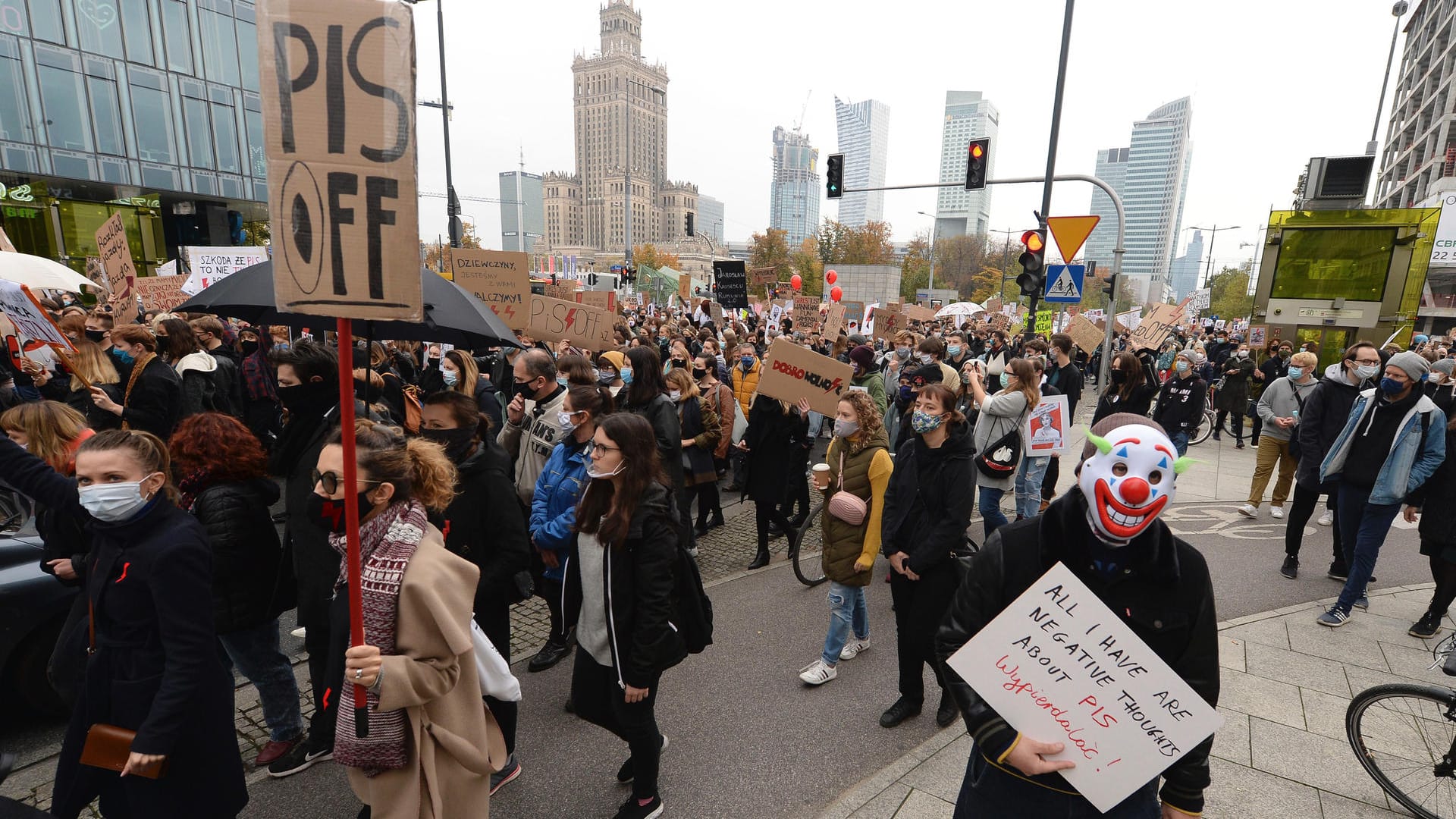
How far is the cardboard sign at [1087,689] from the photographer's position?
1.72 metres

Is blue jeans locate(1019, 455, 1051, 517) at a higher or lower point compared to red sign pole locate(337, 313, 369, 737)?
lower

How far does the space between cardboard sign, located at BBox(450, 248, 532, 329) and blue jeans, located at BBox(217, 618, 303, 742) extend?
213 inches

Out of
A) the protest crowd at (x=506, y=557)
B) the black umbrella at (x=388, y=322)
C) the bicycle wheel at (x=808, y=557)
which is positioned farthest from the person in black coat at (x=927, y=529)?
the black umbrella at (x=388, y=322)

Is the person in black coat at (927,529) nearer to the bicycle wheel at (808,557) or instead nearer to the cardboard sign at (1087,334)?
the bicycle wheel at (808,557)

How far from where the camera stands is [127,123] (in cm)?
2577

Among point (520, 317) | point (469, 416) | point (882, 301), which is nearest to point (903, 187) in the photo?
point (520, 317)

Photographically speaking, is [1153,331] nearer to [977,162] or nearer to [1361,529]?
[977,162]

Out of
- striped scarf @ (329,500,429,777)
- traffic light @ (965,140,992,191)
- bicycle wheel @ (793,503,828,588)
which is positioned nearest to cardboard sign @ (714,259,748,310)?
traffic light @ (965,140,992,191)

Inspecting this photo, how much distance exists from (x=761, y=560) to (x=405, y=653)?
13.9ft

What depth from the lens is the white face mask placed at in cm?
233

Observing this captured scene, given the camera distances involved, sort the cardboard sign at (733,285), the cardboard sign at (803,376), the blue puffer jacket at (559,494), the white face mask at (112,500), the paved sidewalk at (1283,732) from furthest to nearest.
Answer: the cardboard sign at (733,285), the cardboard sign at (803,376), the blue puffer jacket at (559,494), the paved sidewalk at (1283,732), the white face mask at (112,500)

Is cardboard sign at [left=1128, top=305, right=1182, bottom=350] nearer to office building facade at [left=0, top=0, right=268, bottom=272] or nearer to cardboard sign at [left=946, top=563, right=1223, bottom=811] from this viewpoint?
cardboard sign at [left=946, top=563, right=1223, bottom=811]

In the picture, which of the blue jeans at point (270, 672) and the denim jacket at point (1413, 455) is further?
the denim jacket at point (1413, 455)

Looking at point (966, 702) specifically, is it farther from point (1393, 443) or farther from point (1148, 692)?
point (1393, 443)
